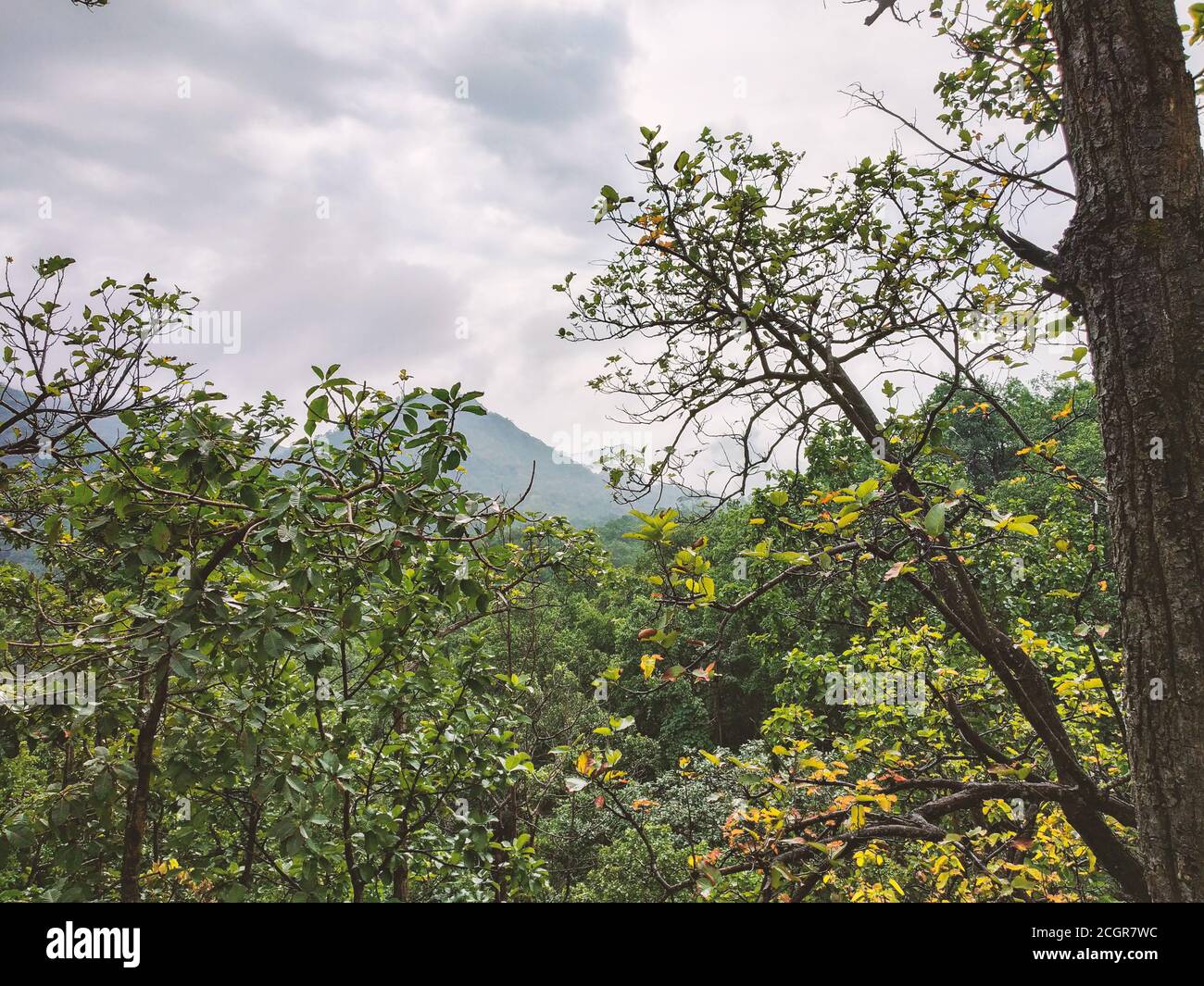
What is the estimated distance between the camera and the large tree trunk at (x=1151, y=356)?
134 cm

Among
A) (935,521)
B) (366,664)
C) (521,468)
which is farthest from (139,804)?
(521,468)

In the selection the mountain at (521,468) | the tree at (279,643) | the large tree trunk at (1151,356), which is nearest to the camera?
the large tree trunk at (1151,356)

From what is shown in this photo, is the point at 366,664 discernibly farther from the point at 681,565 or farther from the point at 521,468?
the point at 521,468

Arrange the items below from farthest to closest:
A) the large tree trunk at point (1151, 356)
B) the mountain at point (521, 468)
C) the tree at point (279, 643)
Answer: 1. the mountain at point (521, 468)
2. the tree at point (279, 643)
3. the large tree trunk at point (1151, 356)

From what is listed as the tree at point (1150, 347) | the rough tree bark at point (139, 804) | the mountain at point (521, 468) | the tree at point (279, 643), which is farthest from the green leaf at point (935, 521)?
the mountain at point (521, 468)

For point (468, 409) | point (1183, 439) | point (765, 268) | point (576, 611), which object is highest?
point (765, 268)

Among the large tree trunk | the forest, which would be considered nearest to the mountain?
the forest

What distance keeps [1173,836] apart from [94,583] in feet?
14.2

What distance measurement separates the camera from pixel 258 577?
2.39 metres

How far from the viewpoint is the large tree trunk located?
4.39 feet

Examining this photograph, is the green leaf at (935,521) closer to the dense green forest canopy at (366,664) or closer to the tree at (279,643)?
the dense green forest canopy at (366,664)

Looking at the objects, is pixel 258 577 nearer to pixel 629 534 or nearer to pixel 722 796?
pixel 629 534

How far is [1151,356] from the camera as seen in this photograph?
Answer: 4.63 ft
